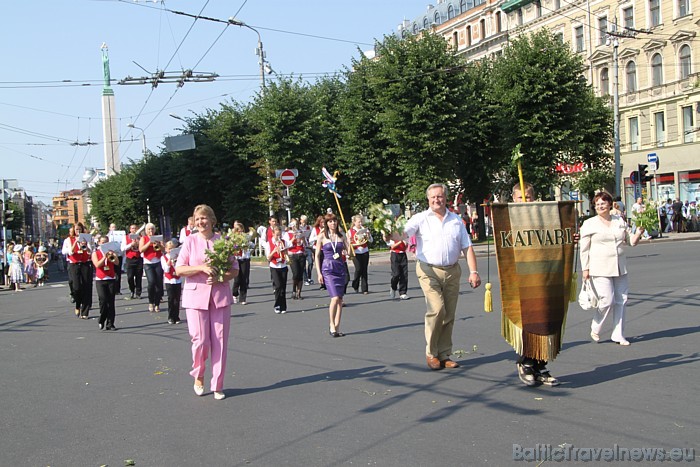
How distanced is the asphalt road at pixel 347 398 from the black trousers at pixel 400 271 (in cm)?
337

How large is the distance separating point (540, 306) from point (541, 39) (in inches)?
1259

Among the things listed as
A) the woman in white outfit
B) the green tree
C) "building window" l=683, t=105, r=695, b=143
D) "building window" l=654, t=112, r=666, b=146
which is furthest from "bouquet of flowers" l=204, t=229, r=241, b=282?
"building window" l=654, t=112, r=666, b=146

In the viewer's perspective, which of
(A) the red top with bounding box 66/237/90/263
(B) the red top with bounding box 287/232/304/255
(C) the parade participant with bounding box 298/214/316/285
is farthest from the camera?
(C) the parade participant with bounding box 298/214/316/285

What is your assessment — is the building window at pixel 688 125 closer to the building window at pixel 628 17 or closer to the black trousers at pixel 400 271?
the building window at pixel 628 17

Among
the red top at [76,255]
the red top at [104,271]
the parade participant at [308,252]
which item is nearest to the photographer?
the red top at [104,271]

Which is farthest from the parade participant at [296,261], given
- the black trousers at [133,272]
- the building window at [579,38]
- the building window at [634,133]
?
the building window at [579,38]

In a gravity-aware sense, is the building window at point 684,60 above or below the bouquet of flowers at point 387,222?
above

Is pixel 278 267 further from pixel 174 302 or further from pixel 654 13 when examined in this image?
pixel 654 13

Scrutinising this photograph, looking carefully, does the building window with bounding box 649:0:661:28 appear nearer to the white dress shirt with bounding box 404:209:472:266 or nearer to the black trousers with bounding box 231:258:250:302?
the black trousers with bounding box 231:258:250:302

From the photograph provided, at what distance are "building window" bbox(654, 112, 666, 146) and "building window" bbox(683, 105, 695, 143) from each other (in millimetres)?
1786

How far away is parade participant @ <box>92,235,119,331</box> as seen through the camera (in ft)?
43.2

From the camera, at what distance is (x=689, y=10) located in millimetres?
43750

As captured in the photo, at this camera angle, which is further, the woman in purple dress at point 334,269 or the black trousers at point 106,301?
the black trousers at point 106,301

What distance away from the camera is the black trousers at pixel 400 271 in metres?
15.4
